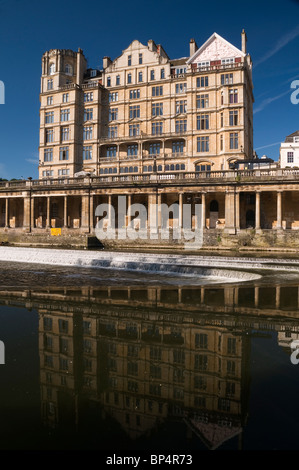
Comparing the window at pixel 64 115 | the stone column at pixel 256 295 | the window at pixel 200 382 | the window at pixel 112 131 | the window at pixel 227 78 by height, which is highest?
the window at pixel 227 78

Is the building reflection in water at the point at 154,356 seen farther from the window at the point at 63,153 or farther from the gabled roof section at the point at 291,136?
the window at the point at 63,153

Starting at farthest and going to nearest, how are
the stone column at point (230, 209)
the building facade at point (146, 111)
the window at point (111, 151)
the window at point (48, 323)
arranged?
the window at point (111, 151)
the building facade at point (146, 111)
the stone column at point (230, 209)
the window at point (48, 323)

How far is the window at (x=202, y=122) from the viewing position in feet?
148

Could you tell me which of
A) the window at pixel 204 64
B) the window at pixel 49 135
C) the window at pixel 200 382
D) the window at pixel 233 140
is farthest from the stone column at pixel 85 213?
the window at pixel 200 382

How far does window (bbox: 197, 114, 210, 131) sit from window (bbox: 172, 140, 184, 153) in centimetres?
338

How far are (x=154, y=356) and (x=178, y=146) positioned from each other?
44.0 metres

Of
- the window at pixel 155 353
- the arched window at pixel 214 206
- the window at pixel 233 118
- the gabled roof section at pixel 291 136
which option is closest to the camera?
the window at pixel 155 353

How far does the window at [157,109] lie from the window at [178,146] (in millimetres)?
5815

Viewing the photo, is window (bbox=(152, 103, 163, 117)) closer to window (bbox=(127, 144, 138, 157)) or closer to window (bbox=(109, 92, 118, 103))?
window (bbox=(127, 144, 138, 157))

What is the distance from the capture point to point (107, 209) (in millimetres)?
41031

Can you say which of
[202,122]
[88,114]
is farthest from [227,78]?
[88,114]

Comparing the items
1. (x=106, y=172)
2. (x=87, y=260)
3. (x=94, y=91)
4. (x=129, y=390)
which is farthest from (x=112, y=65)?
(x=129, y=390)

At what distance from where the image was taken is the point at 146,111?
49719 mm
